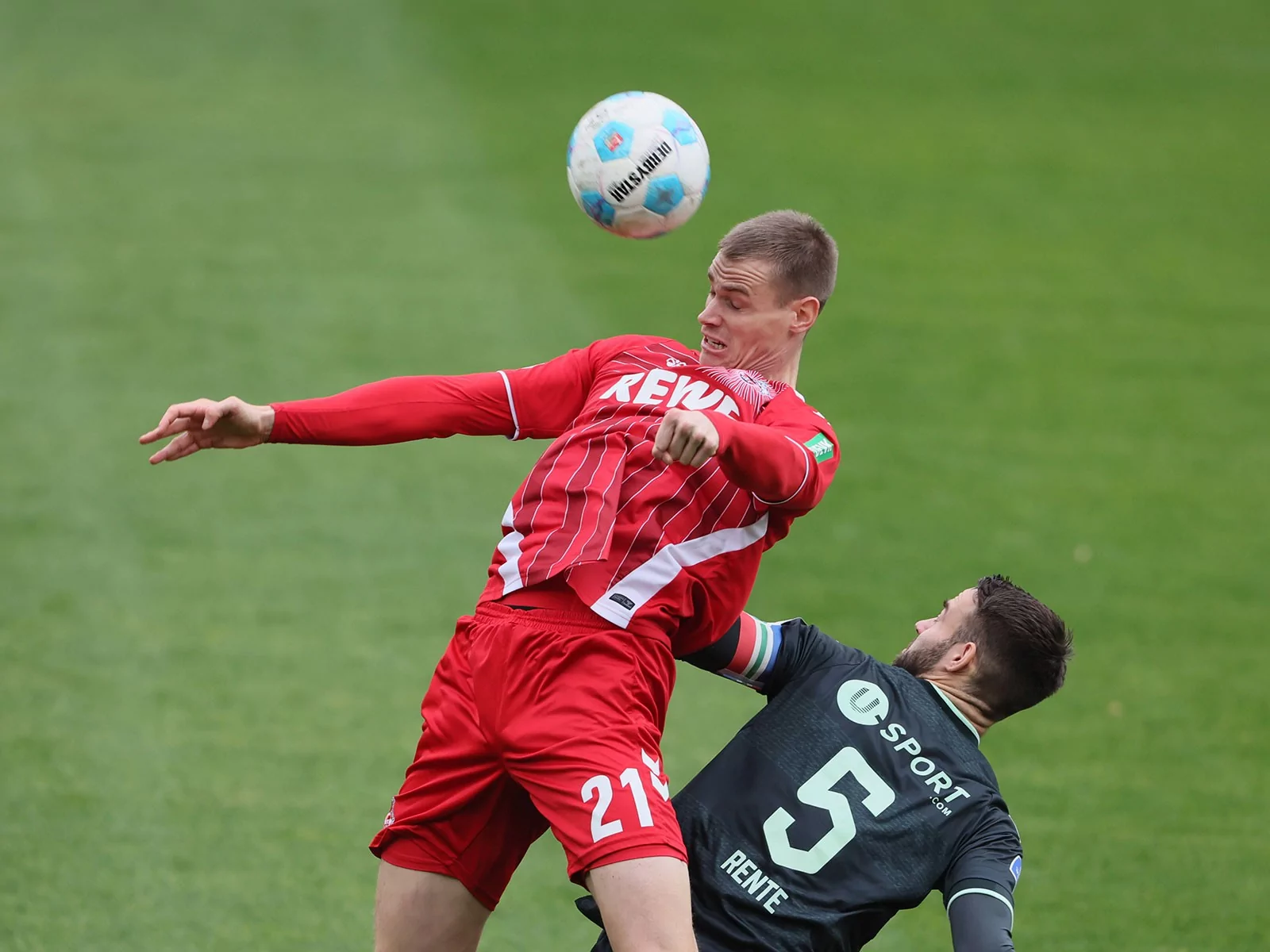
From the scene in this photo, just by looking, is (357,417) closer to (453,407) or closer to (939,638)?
(453,407)

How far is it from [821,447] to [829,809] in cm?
89

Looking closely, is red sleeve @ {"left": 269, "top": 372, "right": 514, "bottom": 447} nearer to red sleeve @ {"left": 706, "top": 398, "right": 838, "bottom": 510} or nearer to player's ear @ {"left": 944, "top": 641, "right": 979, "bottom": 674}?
red sleeve @ {"left": 706, "top": 398, "right": 838, "bottom": 510}

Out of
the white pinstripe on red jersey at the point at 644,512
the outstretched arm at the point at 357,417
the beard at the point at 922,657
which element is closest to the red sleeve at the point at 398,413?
the outstretched arm at the point at 357,417

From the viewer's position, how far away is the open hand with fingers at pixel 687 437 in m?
3.46

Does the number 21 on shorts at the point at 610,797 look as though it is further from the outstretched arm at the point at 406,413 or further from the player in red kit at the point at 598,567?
the outstretched arm at the point at 406,413

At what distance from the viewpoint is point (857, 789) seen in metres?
3.80

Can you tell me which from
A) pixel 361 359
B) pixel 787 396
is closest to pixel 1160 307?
pixel 361 359

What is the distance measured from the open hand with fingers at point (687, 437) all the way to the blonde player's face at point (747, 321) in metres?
0.71

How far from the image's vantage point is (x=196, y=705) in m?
6.65

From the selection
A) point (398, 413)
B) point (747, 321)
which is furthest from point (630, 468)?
point (398, 413)

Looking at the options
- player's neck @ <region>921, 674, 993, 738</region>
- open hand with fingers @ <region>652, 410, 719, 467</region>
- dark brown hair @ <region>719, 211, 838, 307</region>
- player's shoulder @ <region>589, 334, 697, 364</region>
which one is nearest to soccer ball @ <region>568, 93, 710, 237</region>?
dark brown hair @ <region>719, 211, 838, 307</region>

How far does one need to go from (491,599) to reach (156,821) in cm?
255

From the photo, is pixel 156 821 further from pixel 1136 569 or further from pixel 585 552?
pixel 1136 569

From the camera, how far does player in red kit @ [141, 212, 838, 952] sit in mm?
3566
